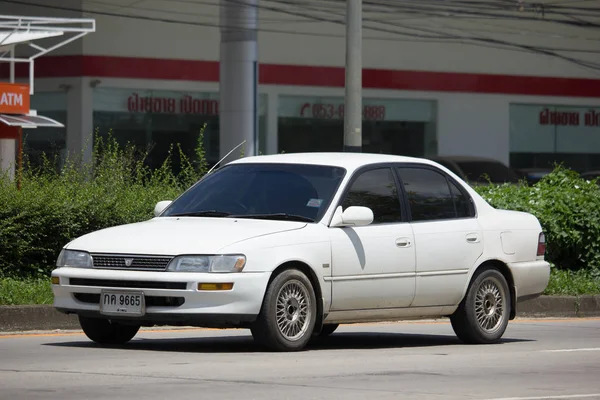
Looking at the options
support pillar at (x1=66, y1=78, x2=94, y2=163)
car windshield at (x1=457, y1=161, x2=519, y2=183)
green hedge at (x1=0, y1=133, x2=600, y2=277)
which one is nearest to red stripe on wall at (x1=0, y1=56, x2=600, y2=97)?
support pillar at (x1=66, y1=78, x2=94, y2=163)

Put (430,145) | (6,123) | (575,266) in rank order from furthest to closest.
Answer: (430,145)
(6,123)
(575,266)

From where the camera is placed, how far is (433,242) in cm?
1175

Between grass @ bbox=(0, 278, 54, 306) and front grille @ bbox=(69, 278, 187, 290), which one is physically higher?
front grille @ bbox=(69, 278, 187, 290)

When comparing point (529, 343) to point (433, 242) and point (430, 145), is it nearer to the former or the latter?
point (433, 242)

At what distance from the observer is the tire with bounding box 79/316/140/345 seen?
11.0 m

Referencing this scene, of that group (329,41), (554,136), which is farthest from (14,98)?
(554,136)

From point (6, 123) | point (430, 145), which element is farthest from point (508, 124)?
point (6, 123)

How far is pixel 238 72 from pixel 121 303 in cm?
2266

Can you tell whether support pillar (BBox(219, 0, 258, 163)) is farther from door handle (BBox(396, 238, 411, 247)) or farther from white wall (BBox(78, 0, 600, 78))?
door handle (BBox(396, 238, 411, 247))

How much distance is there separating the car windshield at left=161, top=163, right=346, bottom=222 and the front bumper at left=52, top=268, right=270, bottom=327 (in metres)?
0.96

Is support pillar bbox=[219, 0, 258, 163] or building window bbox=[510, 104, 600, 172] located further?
building window bbox=[510, 104, 600, 172]

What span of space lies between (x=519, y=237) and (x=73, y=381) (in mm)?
5199

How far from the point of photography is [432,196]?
12133 millimetres

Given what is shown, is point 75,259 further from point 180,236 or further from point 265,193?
point 265,193
